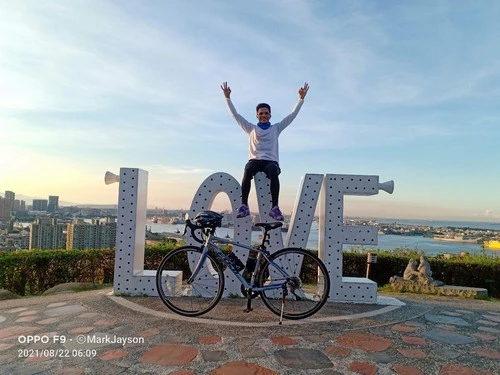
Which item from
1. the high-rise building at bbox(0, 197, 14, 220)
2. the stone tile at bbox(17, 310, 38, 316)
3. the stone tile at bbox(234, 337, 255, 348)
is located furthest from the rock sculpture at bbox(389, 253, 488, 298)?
the high-rise building at bbox(0, 197, 14, 220)

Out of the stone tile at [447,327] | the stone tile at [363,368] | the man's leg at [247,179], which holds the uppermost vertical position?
the man's leg at [247,179]

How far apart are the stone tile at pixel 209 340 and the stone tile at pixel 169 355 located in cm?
18

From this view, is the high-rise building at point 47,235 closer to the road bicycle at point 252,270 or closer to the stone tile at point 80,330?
the road bicycle at point 252,270

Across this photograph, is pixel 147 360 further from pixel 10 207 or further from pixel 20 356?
pixel 10 207

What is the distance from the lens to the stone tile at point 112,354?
3.08 metres

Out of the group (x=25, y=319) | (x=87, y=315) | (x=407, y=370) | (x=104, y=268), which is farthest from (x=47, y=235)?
(x=407, y=370)

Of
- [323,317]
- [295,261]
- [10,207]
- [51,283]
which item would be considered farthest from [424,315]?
[10,207]

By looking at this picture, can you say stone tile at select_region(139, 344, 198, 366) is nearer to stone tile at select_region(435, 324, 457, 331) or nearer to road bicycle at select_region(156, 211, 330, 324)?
road bicycle at select_region(156, 211, 330, 324)

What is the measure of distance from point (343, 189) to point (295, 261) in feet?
4.95

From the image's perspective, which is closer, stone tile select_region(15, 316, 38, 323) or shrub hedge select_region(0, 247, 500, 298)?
stone tile select_region(15, 316, 38, 323)

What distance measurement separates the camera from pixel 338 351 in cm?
334

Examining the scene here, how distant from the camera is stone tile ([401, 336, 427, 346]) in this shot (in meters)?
3.64

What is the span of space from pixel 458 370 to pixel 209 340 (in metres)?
2.20

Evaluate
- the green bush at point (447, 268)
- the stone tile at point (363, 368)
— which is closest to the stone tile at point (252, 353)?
the stone tile at point (363, 368)
